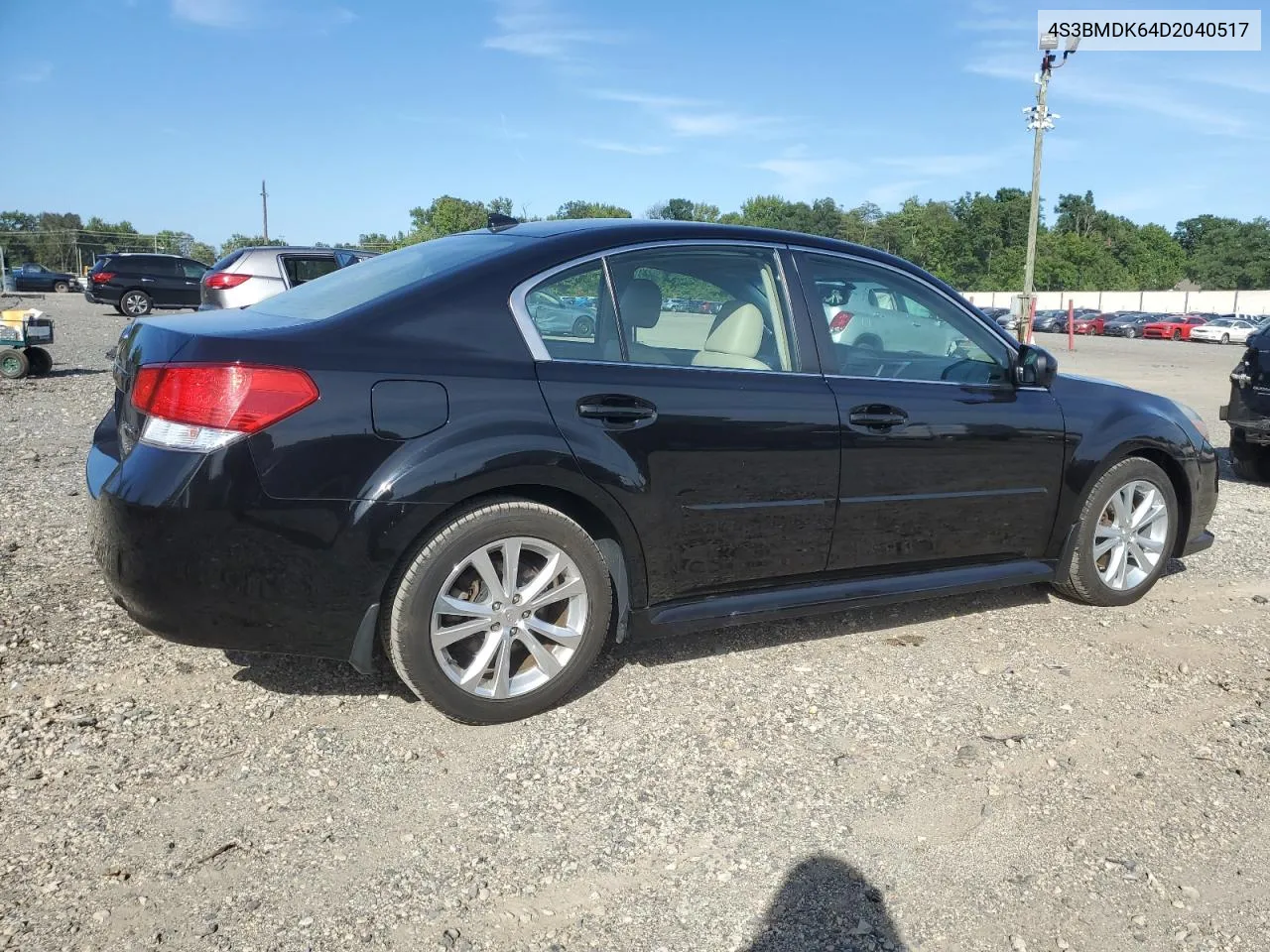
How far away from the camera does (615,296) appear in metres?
3.53

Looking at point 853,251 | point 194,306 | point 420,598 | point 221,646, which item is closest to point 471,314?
point 420,598

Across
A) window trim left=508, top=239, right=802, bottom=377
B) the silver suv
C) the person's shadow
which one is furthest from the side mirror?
the silver suv

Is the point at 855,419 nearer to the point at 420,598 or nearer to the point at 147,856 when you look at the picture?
the point at 420,598

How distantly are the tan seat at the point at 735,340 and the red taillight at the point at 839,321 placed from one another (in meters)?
0.31

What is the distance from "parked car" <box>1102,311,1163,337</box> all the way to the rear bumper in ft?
185

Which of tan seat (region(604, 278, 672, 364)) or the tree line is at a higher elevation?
the tree line

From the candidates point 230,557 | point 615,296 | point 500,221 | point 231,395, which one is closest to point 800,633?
point 615,296

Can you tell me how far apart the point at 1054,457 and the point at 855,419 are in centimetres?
110

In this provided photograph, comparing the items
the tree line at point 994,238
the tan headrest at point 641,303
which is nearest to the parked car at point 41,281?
the tree line at point 994,238

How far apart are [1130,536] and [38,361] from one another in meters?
13.7

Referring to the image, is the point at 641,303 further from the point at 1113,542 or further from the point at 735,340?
the point at 1113,542

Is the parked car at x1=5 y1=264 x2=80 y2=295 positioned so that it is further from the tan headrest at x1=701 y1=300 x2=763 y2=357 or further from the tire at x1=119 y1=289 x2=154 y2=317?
the tan headrest at x1=701 y1=300 x2=763 y2=357

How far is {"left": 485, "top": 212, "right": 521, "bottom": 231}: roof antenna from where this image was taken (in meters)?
4.19

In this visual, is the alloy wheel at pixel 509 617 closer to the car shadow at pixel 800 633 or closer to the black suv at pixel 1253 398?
the car shadow at pixel 800 633
